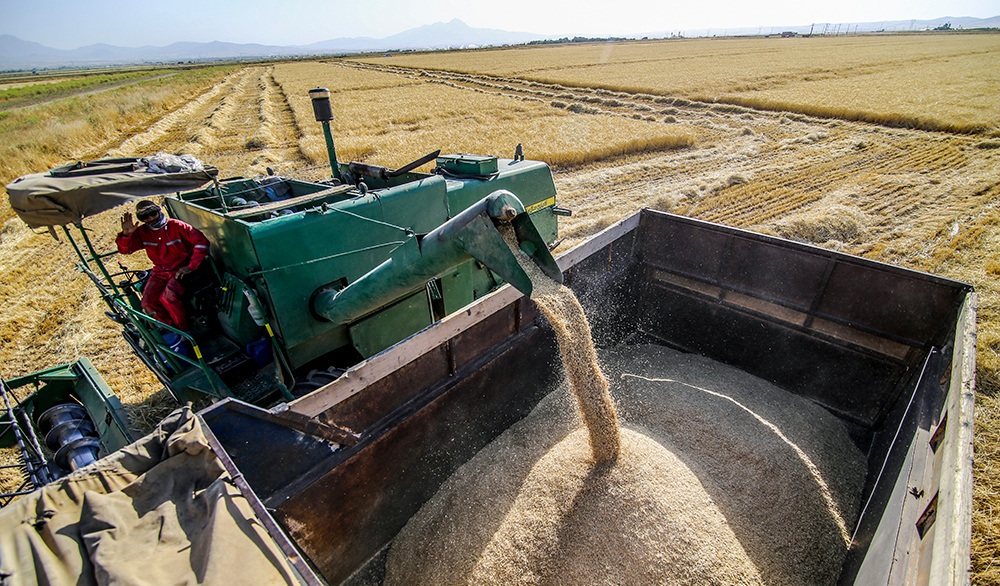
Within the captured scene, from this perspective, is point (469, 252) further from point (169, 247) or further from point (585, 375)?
point (169, 247)

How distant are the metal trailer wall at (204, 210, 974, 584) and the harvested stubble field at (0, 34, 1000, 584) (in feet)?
3.94

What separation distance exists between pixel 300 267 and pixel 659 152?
42.0 ft

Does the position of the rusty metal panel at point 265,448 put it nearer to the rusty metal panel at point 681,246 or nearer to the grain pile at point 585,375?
the grain pile at point 585,375

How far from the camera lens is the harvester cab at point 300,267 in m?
2.44

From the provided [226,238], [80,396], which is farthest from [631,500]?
[80,396]

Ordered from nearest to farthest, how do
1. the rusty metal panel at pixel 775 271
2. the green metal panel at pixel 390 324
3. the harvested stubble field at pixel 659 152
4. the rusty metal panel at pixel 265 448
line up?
the rusty metal panel at pixel 265 448
the green metal panel at pixel 390 324
the rusty metal panel at pixel 775 271
the harvested stubble field at pixel 659 152

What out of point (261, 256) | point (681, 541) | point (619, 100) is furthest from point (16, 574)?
point (619, 100)

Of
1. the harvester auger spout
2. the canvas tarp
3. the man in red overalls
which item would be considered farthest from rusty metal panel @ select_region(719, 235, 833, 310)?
the man in red overalls

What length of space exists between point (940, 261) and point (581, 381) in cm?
685

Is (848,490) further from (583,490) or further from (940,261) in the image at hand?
(940,261)

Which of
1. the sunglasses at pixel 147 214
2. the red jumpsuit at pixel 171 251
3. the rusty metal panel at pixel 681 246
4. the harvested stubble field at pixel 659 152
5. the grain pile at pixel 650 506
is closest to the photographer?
the grain pile at pixel 650 506

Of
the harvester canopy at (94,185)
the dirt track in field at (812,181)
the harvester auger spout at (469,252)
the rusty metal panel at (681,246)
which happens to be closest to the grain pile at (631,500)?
the harvester auger spout at (469,252)

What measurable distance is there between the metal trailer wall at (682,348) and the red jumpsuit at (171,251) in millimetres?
1732

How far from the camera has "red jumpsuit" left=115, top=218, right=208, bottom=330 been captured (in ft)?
10.8
